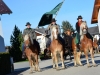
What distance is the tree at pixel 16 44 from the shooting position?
53728 mm

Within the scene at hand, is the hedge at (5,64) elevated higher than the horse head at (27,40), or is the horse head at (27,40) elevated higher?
the horse head at (27,40)

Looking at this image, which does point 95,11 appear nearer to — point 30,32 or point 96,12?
point 96,12

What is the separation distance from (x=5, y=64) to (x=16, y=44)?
3532 centimetres

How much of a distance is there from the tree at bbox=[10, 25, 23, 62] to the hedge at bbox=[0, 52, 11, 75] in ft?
105

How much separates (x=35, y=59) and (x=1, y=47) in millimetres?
9893

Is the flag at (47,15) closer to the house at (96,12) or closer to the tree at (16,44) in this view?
the house at (96,12)

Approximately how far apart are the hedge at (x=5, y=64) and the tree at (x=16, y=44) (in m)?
32.1

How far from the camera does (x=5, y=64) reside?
2038 centimetres

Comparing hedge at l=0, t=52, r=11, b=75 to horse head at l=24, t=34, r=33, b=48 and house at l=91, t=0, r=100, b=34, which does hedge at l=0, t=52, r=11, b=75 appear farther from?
house at l=91, t=0, r=100, b=34

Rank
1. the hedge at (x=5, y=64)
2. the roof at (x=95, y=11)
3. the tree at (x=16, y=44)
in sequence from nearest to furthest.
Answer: the hedge at (x=5, y=64) → the roof at (x=95, y=11) → the tree at (x=16, y=44)

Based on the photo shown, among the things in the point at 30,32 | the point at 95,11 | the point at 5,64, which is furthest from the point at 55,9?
the point at 95,11

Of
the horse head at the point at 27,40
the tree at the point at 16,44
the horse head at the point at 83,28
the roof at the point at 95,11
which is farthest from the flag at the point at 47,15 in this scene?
the tree at the point at 16,44

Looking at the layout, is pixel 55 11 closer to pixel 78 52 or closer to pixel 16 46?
pixel 78 52

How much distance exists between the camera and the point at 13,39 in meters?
57.0
